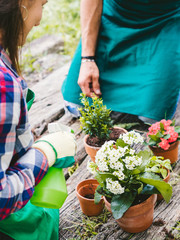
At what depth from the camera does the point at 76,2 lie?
651cm

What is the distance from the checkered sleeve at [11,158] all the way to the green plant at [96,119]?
2.55 feet

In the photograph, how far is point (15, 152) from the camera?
4.00 ft

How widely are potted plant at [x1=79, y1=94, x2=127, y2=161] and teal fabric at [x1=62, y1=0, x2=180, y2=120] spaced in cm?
51

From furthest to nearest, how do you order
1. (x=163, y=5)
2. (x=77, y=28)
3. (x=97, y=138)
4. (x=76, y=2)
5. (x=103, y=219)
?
(x=76, y=2) < (x=77, y=28) < (x=163, y=5) < (x=97, y=138) < (x=103, y=219)

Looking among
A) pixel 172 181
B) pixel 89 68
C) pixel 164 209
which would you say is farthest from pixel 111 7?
pixel 164 209

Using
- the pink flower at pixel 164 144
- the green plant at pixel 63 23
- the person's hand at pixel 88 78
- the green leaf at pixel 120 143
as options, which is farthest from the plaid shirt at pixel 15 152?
the green plant at pixel 63 23

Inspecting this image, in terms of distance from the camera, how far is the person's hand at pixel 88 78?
2.37m

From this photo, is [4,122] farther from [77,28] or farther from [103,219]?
[77,28]

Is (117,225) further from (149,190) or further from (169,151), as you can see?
(169,151)

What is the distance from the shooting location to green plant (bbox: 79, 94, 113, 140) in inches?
77.2

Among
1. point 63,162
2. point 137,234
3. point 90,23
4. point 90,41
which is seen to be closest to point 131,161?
point 63,162

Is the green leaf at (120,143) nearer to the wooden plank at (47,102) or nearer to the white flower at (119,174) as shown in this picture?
the white flower at (119,174)

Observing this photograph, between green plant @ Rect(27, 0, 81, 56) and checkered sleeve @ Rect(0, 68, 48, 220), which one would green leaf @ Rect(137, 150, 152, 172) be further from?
green plant @ Rect(27, 0, 81, 56)

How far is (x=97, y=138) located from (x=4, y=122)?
1.14m
